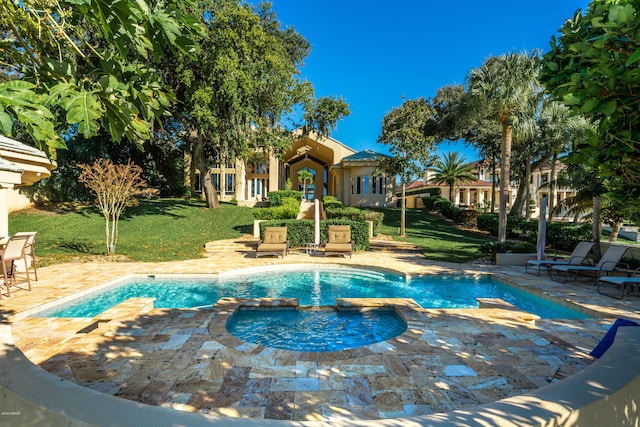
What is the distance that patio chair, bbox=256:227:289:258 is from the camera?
45.8 feet

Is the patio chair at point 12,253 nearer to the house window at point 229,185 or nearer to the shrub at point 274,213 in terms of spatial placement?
the shrub at point 274,213

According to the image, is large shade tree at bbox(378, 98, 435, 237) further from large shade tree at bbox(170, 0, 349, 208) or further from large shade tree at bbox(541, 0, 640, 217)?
large shade tree at bbox(541, 0, 640, 217)

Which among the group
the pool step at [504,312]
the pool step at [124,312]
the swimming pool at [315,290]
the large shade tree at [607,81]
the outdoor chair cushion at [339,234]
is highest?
the large shade tree at [607,81]

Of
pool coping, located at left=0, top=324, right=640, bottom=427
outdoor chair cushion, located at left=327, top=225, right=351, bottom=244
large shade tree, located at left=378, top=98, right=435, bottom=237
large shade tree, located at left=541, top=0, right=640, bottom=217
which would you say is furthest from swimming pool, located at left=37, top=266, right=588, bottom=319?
large shade tree, located at left=378, top=98, right=435, bottom=237

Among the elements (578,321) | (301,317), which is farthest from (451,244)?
(301,317)

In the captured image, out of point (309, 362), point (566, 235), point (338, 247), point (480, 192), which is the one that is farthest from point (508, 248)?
point (480, 192)

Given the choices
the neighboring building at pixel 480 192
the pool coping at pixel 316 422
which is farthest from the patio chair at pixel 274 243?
the neighboring building at pixel 480 192

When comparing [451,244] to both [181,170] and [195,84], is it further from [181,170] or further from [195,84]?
[181,170]

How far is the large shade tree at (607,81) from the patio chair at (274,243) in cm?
1191

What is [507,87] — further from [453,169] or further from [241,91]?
[453,169]

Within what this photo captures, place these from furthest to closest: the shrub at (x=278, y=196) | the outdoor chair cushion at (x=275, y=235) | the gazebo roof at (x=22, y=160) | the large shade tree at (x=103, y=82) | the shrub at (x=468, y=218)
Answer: the shrub at (x=468, y=218) < the shrub at (x=278, y=196) < the outdoor chair cushion at (x=275, y=235) < the gazebo roof at (x=22, y=160) < the large shade tree at (x=103, y=82)

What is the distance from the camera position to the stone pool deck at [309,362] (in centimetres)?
359

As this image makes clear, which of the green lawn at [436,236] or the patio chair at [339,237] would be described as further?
the green lawn at [436,236]

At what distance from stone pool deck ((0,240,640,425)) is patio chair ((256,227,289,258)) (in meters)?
7.04
